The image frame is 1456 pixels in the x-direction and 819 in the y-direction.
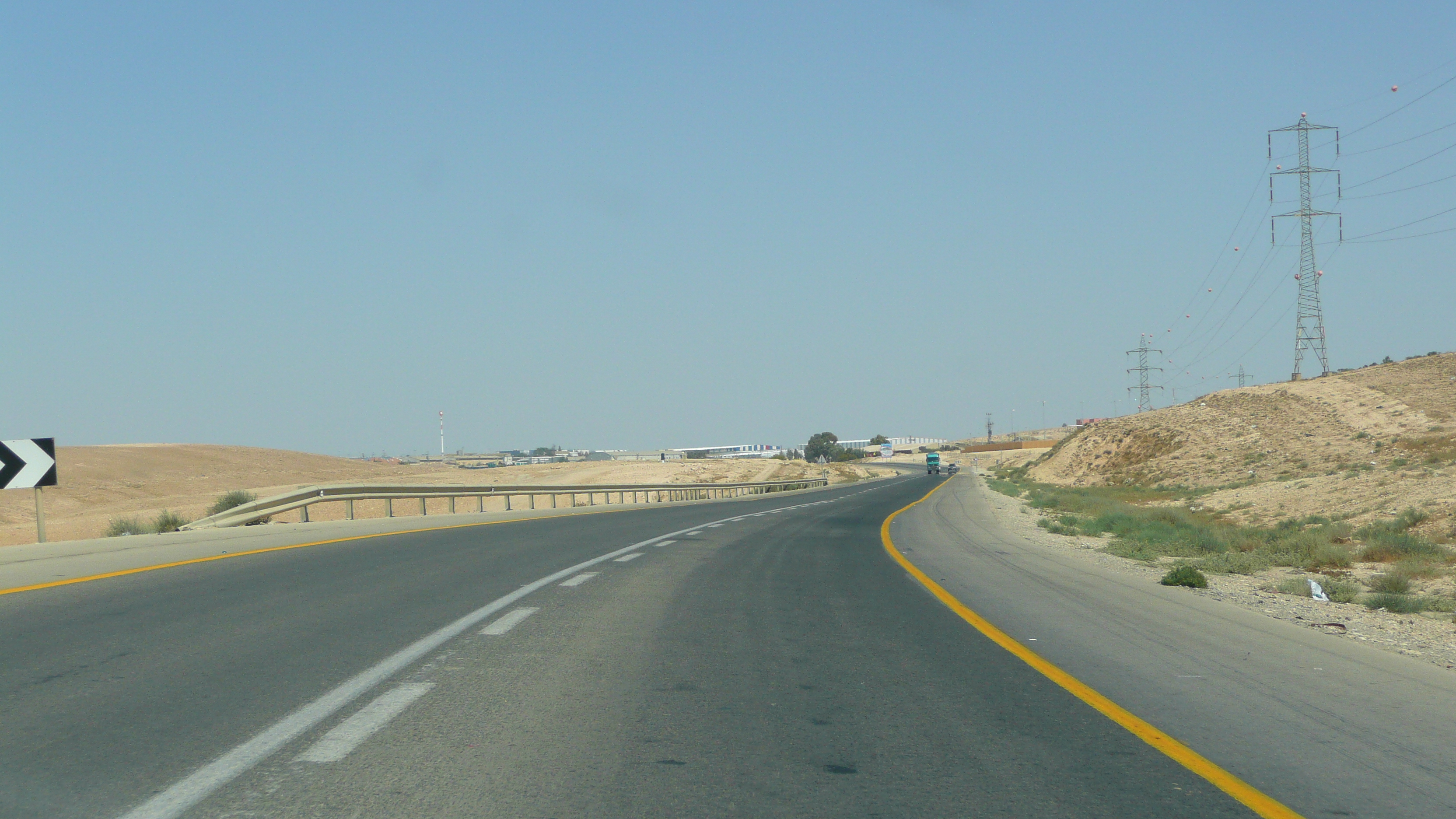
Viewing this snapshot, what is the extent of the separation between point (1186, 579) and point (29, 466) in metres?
17.1

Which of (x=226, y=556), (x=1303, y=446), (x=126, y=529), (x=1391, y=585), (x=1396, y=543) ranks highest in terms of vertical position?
(x=1303, y=446)

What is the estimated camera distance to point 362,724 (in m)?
5.47

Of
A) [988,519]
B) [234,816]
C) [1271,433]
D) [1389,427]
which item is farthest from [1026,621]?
[1271,433]

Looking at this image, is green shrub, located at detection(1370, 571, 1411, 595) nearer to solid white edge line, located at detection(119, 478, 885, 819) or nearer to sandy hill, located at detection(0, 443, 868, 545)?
solid white edge line, located at detection(119, 478, 885, 819)

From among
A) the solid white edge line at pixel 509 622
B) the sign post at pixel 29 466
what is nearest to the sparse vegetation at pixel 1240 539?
the solid white edge line at pixel 509 622

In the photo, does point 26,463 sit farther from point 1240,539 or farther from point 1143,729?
point 1240,539

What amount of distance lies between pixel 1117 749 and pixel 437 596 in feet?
23.8

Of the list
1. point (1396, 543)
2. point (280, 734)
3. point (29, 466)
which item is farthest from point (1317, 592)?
point (29, 466)

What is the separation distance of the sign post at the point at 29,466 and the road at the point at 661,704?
18.8 ft

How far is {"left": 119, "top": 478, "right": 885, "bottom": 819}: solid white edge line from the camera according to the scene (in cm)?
424

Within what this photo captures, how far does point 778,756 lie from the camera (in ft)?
16.6

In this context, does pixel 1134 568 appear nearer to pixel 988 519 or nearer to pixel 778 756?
pixel 778 756

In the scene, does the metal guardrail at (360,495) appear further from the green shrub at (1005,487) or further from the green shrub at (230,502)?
the green shrub at (1005,487)

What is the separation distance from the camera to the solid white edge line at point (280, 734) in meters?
4.24
